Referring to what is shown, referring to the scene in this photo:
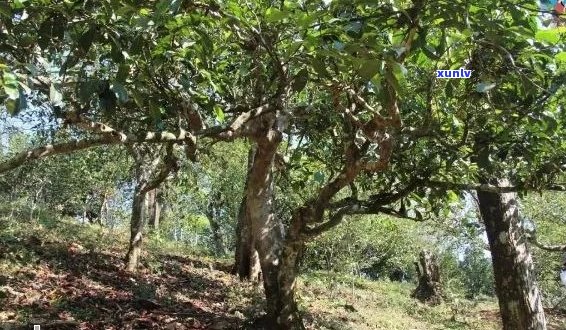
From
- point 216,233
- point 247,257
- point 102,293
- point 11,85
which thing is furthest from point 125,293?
point 216,233

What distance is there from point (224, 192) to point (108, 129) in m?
19.3

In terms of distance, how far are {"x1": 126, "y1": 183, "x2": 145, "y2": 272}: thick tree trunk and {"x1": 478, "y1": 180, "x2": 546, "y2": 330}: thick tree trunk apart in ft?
21.2

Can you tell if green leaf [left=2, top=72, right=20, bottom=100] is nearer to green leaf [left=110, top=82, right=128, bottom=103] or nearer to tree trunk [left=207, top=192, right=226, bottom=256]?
green leaf [left=110, top=82, right=128, bottom=103]

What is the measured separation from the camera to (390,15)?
2426mm

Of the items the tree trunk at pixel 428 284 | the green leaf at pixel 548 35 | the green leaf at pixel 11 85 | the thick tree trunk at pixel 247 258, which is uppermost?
the green leaf at pixel 548 35

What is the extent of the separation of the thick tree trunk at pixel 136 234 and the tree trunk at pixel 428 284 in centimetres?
1200

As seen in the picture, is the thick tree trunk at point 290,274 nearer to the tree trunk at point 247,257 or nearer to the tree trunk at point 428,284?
the tree trunk at point 247,257

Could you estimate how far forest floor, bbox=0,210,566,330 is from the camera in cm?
636

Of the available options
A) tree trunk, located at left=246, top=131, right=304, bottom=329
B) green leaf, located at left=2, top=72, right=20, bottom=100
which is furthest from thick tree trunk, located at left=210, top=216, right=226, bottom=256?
green leaf, located at left=2, top=72, right=20, bottom=100

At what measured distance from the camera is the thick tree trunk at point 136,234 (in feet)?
33.9

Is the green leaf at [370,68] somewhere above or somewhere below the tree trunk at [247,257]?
above

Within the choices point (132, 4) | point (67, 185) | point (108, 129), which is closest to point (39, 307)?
point (108, 129)

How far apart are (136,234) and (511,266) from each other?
23.3 feet

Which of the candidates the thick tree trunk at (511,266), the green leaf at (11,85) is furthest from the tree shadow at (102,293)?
the green leaf at (11,85)
